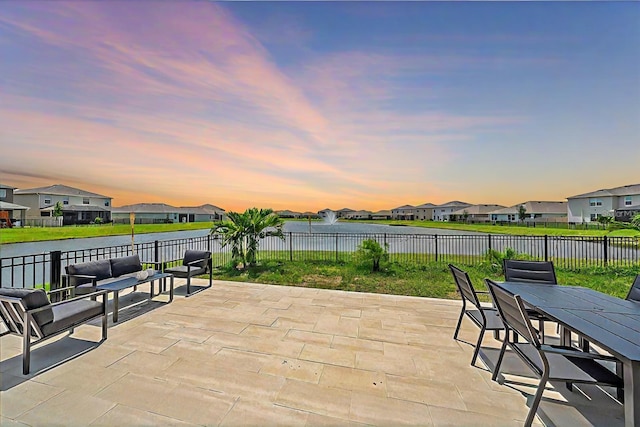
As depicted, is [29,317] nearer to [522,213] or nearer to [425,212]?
[522,213]

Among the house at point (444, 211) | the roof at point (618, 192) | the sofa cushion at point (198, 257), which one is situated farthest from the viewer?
the house at point (444, 211)

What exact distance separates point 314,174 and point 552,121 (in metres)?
8.17

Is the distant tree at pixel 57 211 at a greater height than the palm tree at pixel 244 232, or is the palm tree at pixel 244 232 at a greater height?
the distant tree at pixel 57 211

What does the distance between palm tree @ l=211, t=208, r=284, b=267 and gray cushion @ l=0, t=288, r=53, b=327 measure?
541 centimetres

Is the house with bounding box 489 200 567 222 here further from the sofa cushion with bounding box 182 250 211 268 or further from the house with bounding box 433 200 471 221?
the sofa cushion with bounding box 182 250 211 268

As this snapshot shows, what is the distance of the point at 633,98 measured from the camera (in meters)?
6.29

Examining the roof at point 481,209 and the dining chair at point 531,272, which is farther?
the roof at point 481,209

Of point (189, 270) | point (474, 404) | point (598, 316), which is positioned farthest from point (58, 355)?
point (598, 316)

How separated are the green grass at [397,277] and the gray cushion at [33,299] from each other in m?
4.22

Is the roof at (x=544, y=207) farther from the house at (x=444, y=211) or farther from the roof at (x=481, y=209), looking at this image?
the house at (x=444, y=211)

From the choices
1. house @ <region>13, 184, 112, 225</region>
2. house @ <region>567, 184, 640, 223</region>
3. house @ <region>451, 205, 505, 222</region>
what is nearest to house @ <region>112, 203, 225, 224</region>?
house @ <region>13, 184, 112, 225</region>

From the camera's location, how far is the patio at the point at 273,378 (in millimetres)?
1984

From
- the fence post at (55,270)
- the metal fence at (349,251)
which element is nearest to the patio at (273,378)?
the fence post at (55,270)

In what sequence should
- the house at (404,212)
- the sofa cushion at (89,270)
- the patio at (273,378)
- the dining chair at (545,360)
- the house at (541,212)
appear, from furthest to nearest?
the house at (404,212) < the house at (541,212) < the sofa cushion at (89,270) < the patio at (273,378) < the dining chair at (545,360)
